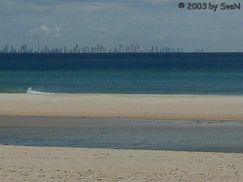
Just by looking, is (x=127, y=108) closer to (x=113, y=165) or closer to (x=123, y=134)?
(x=123, y=134)

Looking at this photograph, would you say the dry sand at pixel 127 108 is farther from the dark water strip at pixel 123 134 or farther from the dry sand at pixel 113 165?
the dry sand at pixel 113 165

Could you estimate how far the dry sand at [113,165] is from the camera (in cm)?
1326

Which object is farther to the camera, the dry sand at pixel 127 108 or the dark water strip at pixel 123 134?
the dry sand at pixel 127 108

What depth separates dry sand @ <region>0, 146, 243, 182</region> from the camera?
1326 centimetres

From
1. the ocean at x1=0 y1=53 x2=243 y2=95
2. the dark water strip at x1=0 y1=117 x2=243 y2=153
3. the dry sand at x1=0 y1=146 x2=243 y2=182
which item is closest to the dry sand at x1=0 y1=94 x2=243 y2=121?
the dark water strip at x1=0 y1=117 x2=243 y2=153

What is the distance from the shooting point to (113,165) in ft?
48.6

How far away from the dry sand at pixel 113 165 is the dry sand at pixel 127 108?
11.6 meters

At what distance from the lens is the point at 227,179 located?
515 inches

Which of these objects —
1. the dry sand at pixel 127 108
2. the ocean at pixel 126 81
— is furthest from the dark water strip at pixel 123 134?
the ocean at pixel 126 81

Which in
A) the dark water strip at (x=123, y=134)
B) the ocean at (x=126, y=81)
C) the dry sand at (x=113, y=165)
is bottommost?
the dry sand at (x=113, y=165)

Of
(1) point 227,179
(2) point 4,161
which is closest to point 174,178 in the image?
(1) point 227,179

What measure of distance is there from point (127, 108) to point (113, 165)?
17.2 metres

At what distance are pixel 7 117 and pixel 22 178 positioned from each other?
52.8 ft

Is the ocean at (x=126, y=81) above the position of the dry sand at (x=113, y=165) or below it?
above
